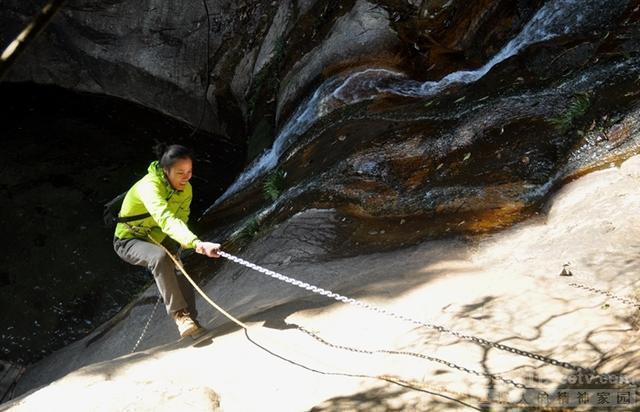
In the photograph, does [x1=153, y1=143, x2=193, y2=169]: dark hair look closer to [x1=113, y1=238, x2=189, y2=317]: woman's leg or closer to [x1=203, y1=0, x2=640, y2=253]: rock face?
[x1=113, y1=238, x2=189, y2=317]: woman's leg

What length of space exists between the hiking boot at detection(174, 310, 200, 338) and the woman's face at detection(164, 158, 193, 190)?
1.31 m

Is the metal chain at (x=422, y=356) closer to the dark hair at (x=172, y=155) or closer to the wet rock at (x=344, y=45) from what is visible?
the dark hair at (x=172, y=155)

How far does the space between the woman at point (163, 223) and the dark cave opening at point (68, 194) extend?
4.77m

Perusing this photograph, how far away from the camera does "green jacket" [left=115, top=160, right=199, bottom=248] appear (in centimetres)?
570

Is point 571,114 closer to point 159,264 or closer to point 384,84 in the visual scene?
point 384,84

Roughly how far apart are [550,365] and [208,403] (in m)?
2.41

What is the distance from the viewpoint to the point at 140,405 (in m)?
4.68

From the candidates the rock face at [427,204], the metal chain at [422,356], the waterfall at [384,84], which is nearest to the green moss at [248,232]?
the rock face at [427,204]

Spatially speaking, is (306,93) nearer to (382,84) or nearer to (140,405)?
(382,84)

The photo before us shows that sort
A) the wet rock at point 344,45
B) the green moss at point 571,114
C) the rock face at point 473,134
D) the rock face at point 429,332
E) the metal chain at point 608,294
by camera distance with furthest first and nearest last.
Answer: the wet rock at point 344,45 → the green moss at point 571,114 → the rock face at point 473,134 → the metal chain at point 608,294 → the rock face at point 429,332

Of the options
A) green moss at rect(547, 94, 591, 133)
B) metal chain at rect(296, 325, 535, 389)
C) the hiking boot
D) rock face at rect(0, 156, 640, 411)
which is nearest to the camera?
metal chain at rect(296, 325, 535, 389)

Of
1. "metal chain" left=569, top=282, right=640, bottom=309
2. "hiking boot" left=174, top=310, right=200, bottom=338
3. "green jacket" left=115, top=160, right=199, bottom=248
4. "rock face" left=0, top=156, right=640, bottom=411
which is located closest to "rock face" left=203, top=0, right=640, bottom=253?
"rock face" left=0, top=156, right=640, bottom=411

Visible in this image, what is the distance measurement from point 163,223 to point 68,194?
903cm

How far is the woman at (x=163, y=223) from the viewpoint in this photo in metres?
5.82
